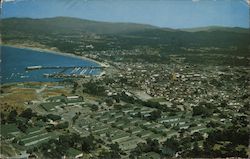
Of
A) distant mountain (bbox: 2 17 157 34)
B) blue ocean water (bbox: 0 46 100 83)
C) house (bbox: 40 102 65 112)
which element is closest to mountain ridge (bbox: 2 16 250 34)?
distant mountain (bbox: 2 17 157 34)

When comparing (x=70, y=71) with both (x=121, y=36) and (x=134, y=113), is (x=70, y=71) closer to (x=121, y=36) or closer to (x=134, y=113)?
(x=121, y=36)

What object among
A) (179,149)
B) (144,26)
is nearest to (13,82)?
(144,26)

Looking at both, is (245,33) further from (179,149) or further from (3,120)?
(3,120)

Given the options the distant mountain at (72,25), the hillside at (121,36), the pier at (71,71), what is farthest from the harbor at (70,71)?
the distant mountain at (72,25)

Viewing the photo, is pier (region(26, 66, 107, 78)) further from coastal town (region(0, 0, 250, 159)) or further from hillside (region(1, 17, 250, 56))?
hillside (region(1, 17, 250, 56))

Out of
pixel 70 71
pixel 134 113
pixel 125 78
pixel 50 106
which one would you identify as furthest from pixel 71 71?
pixel 134 113
